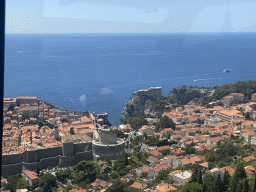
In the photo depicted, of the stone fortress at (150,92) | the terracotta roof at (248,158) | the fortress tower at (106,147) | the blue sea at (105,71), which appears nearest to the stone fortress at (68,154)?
the fortress tower at (106,147)

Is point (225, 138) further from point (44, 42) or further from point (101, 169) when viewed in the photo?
point (44, 42)

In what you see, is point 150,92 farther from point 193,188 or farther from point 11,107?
point 193,188

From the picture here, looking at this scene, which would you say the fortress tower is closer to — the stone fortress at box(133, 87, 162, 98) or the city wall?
the city wall

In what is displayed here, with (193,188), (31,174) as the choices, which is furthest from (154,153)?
(193,188)

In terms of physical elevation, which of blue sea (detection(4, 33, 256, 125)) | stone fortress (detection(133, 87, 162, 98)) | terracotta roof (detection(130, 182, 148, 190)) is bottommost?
terracotta roof (detection(130, 182, 148, 190))

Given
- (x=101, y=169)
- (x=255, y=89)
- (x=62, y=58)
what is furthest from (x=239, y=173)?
(x=62, y=58)

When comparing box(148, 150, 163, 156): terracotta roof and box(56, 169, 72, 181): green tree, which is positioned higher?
box(148, 150, 163, 156): terracotta roof

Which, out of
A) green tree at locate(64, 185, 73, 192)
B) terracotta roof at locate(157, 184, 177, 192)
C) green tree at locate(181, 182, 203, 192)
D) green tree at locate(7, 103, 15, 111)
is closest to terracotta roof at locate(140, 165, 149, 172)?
terracotta roof at locate(157, 184, 177, 192)
